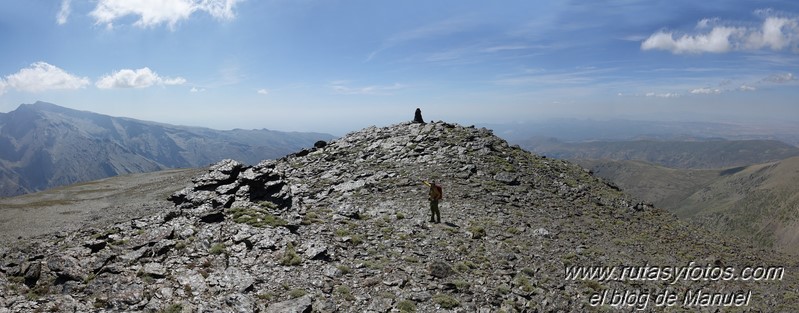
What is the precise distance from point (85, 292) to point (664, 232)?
3812cm

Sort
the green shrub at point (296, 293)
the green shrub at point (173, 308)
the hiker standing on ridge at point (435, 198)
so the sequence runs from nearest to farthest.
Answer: the green shrub at point (173, 308)
the green shrub at point (296, 293)
the hiker standing on ridge at point (435, 198)

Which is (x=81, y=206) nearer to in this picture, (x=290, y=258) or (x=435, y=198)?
(x=290, y=258)

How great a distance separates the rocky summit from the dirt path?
22.0 m

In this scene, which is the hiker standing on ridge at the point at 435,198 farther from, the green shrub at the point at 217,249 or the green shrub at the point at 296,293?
the green shrub at the point at 217,249

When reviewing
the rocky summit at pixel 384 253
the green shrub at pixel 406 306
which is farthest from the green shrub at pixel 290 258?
the green shrub at pixel 406 306

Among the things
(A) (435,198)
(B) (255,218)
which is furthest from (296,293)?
(A) (435,198)

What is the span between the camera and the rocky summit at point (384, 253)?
16.0 meters

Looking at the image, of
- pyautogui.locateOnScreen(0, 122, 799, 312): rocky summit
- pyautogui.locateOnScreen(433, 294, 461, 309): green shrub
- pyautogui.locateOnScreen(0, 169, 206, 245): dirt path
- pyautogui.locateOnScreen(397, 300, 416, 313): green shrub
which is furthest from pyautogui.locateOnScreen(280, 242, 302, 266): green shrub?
pyautogui.locateOnScreen(0, 169, 206, 245): dirt path

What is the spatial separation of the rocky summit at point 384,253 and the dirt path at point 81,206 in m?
22.0

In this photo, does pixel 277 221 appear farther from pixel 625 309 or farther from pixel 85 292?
pixel 625 309

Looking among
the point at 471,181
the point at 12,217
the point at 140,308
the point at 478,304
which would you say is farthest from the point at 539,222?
the point at 12,217

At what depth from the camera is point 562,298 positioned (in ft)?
59.7

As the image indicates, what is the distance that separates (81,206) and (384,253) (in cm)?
6229

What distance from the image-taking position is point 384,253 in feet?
68.7
